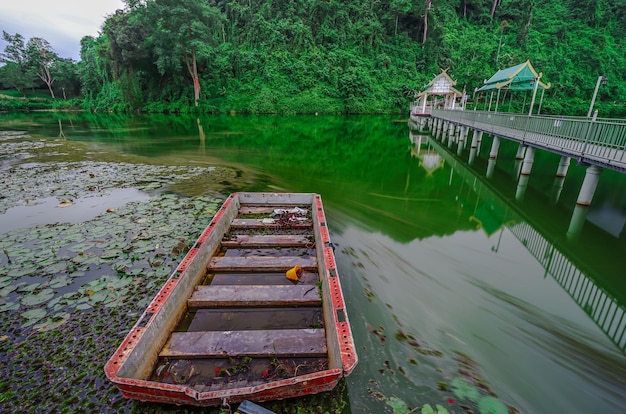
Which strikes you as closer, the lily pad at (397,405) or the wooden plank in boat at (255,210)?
the lily pad at (397,405)

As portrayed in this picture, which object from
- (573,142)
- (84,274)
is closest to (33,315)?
(84,274)

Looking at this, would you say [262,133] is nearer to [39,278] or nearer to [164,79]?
[39,278]

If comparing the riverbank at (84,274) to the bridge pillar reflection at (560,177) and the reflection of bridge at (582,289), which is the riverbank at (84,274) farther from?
the bridge pillar reflection at (560,177)

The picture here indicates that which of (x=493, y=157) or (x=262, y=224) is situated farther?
(x=493, y=157)

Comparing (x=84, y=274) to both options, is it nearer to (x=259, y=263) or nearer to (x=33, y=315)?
(x=33, y=315)

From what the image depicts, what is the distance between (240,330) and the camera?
3.25m

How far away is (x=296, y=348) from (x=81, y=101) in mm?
60675

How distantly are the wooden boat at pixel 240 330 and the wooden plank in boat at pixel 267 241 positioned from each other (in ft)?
0.06

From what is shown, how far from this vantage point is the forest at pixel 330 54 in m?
35.7

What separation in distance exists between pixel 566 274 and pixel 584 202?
12.6 ft

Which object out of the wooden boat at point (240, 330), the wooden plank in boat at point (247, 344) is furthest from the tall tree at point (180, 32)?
the wooden plank in boat at point (247, 344)

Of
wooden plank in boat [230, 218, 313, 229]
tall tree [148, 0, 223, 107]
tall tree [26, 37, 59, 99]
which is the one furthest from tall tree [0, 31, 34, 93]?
wooden plank in boat [230, 218, 313, 229]

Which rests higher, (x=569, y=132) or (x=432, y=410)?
(x=569, y=132)

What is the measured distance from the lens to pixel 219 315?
11.5 feet
